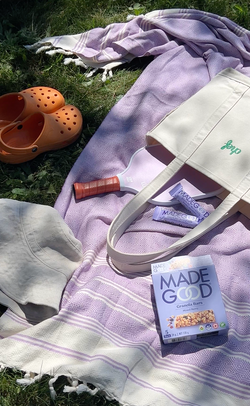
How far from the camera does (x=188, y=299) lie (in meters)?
1.83

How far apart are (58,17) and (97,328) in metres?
1.91

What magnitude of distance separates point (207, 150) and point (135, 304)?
29.9 inches

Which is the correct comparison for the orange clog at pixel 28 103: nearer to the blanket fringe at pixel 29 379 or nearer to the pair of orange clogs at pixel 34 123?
the pair of orange clogs at pixel 34 123

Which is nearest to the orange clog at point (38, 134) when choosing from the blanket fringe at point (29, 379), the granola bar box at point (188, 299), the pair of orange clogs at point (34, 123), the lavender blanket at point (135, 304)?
the pair of orange clogs at point (34, 123)

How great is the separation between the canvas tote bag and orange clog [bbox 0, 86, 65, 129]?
0.54m

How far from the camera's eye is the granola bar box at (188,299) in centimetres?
178

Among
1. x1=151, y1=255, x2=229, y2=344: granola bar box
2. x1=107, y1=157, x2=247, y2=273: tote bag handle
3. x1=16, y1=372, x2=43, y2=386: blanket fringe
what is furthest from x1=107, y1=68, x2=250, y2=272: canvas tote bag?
x1=16, y1=372, x2=43, y2=386: blanket fringe

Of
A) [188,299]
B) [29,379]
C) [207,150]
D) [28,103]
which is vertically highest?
[207,150]

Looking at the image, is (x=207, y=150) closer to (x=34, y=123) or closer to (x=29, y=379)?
(x=34, y=123)

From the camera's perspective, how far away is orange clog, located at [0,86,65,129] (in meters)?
2.42

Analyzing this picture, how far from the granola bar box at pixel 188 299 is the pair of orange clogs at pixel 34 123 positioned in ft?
2.74

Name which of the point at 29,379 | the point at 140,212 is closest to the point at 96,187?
the point at 140,212

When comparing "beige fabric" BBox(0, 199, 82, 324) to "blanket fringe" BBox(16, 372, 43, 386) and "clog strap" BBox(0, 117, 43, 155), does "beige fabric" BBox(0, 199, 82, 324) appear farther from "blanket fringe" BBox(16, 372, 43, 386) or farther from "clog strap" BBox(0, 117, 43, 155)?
"clog strap" BBox(0, 117, 43, 155)

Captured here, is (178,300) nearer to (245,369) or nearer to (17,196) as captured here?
(245,369)
